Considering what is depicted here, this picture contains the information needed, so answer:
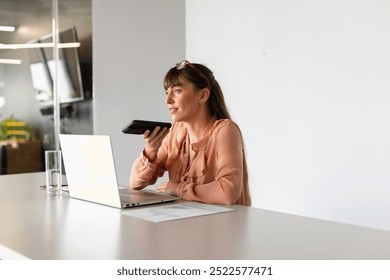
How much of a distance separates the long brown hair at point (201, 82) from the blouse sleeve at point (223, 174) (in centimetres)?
13

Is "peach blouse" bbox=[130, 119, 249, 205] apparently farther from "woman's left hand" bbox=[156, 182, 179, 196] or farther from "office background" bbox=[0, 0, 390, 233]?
"office background" bbox=[0, 0, 390, 233]

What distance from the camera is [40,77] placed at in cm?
433

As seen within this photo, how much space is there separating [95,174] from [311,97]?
202cm

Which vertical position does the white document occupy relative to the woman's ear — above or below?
below

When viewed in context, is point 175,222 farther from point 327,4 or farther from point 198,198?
point 327,4

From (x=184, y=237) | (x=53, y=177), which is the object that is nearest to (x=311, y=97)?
(x=53, y=177)

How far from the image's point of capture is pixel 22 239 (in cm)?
111

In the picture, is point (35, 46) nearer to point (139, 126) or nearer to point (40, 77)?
point (40, 77)

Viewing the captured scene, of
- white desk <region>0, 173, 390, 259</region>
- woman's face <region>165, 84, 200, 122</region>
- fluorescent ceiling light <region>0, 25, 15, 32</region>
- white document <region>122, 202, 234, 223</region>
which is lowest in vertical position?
white document <region>122, 202, 234, 223</region>

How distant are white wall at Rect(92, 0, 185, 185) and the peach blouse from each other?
224 centimetres

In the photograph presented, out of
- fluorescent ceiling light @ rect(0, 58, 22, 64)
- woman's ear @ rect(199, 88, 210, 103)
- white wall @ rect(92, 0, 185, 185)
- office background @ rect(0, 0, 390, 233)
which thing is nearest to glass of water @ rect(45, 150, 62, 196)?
woman's ear @ rect(199, 88, 210, 103)

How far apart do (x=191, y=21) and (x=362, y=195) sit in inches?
83.0

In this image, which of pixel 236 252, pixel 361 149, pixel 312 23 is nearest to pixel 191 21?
pixel 312 23

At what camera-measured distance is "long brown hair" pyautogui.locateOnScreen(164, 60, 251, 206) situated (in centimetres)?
187
